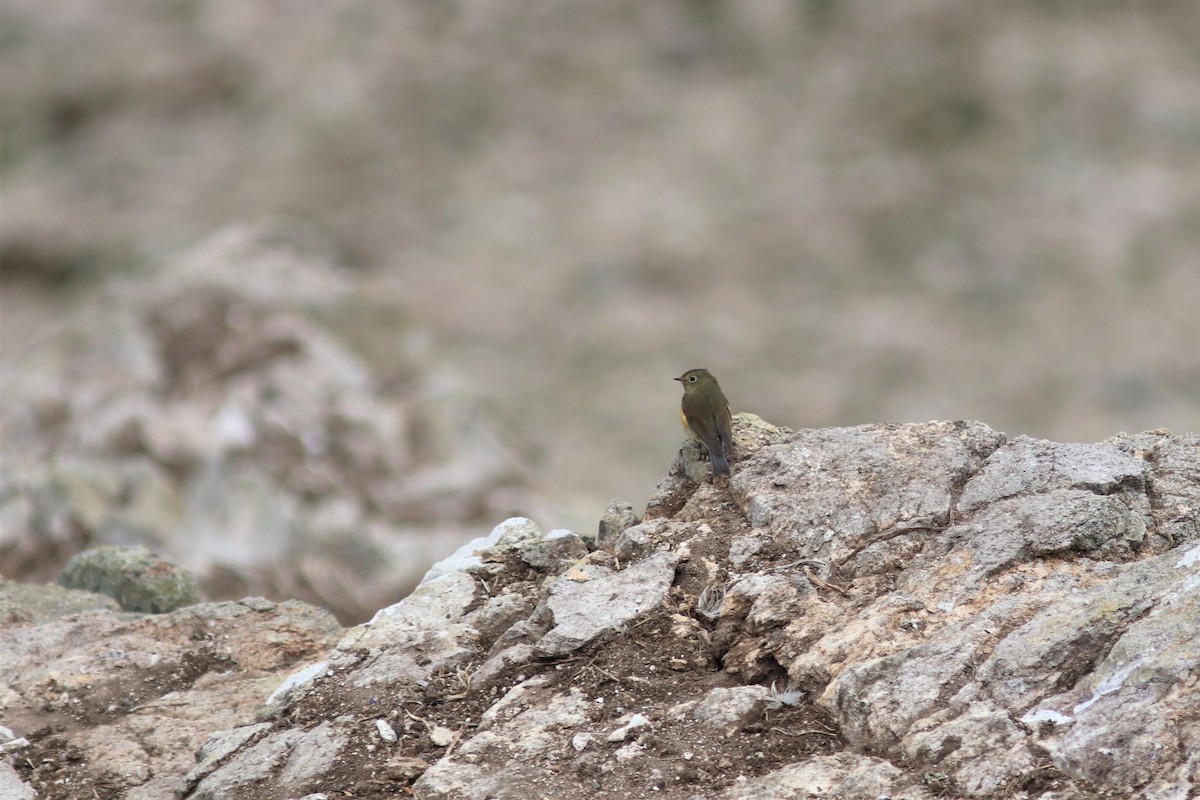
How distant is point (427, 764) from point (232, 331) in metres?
17.5

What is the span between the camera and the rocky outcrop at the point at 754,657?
201 inches

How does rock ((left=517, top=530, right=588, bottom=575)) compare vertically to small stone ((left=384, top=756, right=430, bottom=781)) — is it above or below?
above

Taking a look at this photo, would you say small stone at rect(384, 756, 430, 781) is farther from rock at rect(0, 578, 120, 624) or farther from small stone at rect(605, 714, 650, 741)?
rock at rect(0, 578, 120, 624)

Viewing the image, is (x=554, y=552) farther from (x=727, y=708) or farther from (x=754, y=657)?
(x=727, y=708)

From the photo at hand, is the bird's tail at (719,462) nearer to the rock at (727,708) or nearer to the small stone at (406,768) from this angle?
the rock at (727,708)

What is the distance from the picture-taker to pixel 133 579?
8945 mm

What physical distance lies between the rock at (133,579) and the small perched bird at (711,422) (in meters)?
3.71

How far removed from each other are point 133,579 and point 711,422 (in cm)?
427

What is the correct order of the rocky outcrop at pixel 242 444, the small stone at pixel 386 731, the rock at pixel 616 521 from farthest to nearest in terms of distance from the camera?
the rocky outcrop at pixel 242 444 < the rock at pixel 616 521 < the small stone at pixel 386 731

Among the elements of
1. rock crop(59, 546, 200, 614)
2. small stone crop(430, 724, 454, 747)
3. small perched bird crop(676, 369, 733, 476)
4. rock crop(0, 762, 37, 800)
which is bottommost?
rock crop(0, 762, 37, 800)

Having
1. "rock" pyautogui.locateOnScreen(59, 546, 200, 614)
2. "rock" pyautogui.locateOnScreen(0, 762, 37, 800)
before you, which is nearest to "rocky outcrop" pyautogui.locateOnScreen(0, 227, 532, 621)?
"rock" pyautogui.locateOnScreen(59, 546, 200, 614)

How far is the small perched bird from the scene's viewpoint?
7316 millimetres

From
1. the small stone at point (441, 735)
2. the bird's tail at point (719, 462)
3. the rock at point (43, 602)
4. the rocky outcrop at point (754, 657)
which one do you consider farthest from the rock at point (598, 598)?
the rock at point (43, 602)

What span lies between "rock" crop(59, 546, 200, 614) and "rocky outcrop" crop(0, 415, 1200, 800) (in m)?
0.92
